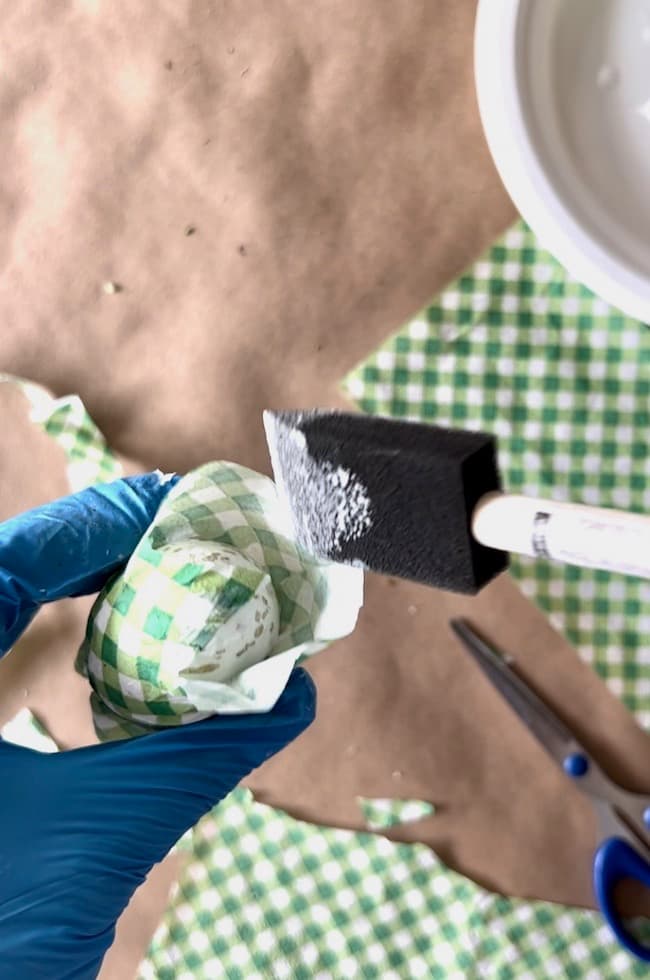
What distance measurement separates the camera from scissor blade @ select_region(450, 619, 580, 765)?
79 cm

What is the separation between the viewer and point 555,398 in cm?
81

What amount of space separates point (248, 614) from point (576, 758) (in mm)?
327

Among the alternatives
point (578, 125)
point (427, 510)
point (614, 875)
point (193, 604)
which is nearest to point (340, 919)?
point (614, 875)

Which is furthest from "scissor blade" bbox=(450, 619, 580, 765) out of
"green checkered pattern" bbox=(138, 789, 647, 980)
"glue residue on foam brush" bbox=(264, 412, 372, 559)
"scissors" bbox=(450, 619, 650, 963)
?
"glue residue on foam brush" bbox=(264, 412, 372, 559)

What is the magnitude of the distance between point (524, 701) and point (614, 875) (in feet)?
0.52

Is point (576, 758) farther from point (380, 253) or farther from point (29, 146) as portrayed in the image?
point (29, 146)

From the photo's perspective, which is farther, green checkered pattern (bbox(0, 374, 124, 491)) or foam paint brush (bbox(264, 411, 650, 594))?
green checkered pattern (bbox(0, 374, 124, 491))

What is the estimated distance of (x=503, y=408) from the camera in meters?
0.81

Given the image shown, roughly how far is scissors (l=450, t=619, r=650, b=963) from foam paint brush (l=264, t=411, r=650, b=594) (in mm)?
298

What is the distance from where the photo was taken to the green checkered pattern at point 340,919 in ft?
2.65

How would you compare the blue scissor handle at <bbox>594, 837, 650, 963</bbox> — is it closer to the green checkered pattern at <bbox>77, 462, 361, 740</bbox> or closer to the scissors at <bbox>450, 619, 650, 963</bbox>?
the scissors at <bbox>450, 619, 650, 963</bbox>

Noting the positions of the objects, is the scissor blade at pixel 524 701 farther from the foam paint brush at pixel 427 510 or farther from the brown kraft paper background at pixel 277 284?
the foam paint brush at pixel 427 510

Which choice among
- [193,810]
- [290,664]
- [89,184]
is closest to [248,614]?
[290,664]

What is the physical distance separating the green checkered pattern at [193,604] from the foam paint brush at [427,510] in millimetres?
111
